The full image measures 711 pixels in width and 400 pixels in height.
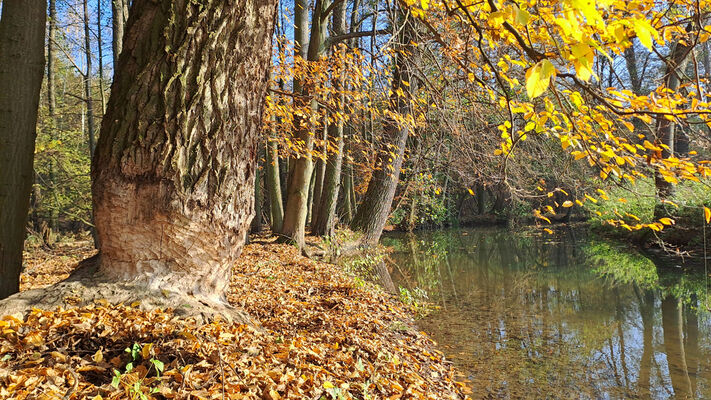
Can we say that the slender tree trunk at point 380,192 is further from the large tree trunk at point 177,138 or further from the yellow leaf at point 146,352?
the yellow leaf at point 146,352

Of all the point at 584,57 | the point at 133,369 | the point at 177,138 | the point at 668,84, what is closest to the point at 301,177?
the point at 177,138

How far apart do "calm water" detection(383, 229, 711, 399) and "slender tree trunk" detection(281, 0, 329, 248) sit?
7.35 feet

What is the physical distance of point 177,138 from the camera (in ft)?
7.51

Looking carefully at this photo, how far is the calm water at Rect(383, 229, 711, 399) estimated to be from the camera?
3.82 m

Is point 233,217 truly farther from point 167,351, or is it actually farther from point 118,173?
point 167,351

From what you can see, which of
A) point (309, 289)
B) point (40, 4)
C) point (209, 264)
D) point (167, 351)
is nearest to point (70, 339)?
point (167, 351)

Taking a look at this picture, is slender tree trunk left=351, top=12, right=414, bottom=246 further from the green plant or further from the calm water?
the green plant

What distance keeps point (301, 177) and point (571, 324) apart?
5.46m

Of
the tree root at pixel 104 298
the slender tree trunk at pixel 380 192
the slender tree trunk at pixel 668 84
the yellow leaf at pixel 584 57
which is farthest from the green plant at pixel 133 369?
the slender tree trunk at pixel 380 192

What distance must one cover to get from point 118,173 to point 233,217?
675 millimetres

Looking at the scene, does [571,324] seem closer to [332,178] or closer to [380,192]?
→ [380,192]

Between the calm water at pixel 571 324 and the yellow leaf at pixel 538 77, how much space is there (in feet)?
9.91

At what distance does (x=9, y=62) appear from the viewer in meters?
2.53

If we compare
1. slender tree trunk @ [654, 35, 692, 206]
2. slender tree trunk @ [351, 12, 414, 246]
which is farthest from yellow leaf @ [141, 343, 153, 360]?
slender tree trunk @ [351, 12, 414, 246]
